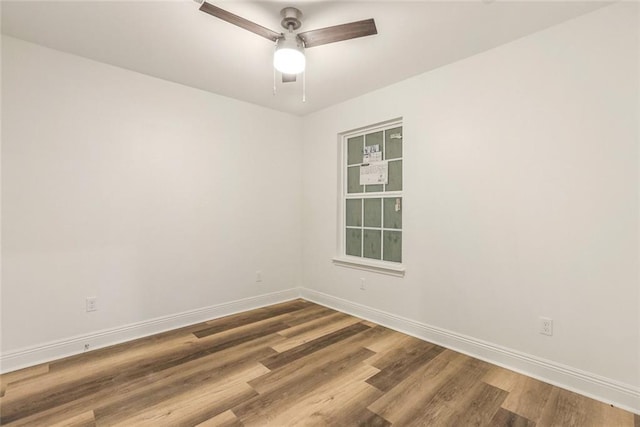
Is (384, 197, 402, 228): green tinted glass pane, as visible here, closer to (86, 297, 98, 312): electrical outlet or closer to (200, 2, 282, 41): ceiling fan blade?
(200, 2, 282, 41): ceiling fan blade

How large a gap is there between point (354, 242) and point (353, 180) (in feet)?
2.49

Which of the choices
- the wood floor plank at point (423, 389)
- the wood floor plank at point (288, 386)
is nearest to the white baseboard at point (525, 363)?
the wood floor plank at point (423, 389)

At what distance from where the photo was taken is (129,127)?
109 inches

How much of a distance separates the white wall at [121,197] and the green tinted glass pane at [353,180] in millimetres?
955

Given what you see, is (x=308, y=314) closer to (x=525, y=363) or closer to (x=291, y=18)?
(x=525, y=363)

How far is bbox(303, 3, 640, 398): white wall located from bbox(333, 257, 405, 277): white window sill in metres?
0.11

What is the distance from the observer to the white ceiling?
189 centimetres

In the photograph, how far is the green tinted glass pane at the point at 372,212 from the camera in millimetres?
3336

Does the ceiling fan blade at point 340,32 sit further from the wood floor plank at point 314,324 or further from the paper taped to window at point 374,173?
the wood floor plank at point 314,324

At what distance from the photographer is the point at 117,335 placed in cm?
269

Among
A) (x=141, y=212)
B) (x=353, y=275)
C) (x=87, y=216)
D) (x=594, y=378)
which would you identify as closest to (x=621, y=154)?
(x=594, y=378)

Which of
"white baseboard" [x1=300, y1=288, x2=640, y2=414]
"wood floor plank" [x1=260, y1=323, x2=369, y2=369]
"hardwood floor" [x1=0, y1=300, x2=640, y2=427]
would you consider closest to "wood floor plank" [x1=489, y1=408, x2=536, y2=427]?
"hardwood floor" [x1=0, y1=300, x2=640, y2=427]

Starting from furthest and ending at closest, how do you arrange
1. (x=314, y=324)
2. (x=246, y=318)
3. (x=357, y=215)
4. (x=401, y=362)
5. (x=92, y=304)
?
1. (x=357, y=215)
2. (x=246, y=318)
3. (x=314, y=324)
4. (x=92, y=304)
5. (x=401, y=362)

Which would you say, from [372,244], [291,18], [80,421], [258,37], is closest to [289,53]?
[291,18]
